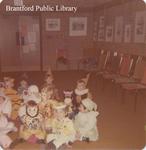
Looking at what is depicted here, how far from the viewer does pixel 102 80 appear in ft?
3.28

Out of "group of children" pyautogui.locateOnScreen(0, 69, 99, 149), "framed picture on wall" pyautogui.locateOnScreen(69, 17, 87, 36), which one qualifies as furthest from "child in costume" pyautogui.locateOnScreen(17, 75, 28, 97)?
"framed picture on wall" pyautogui.locateOnScreen(69, 17, 87, 36)

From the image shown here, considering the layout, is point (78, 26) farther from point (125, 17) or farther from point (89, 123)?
point (89, 123)

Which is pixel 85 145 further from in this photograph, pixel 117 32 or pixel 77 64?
pixel 117 32

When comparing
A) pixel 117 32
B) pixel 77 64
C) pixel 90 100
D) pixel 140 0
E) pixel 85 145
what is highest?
pixel 140 0

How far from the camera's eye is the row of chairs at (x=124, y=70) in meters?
1.00

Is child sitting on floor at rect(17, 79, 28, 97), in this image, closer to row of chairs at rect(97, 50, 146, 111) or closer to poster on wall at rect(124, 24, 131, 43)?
row of chairs at rect(97, 50, 146, 111)

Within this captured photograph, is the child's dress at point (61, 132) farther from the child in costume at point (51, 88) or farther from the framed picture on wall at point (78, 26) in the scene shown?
the framed picture on wall at point (78, 26)

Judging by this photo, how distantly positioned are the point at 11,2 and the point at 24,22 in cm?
8

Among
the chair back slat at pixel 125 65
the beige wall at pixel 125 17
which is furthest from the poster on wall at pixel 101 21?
the chair back slat at pixel 125 65

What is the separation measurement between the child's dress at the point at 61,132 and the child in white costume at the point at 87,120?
4cm

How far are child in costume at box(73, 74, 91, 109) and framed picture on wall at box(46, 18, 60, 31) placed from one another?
20 centimetres

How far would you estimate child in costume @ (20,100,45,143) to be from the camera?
1.02 m

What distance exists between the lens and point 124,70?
1.04 metres

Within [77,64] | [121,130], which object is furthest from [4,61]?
[121,130]
